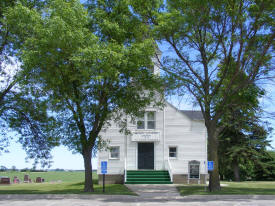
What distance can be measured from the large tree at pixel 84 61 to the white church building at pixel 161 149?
7.11 m

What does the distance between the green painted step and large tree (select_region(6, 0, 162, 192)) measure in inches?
260

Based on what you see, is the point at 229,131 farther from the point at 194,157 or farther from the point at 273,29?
the point at 273,29

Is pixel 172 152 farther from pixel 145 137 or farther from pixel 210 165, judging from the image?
pixel 210 165

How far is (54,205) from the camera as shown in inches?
583

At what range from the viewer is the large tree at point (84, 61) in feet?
58.6

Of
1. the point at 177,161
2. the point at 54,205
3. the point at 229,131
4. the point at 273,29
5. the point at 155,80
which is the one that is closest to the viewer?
the point at 54,205

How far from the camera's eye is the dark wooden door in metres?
28.9

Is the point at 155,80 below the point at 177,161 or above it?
above

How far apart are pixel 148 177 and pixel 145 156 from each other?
1990 millimetres

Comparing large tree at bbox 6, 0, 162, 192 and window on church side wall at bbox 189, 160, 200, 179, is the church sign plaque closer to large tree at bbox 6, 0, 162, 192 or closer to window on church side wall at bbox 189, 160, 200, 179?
window on church side wall at bbox 189, 160, 200, 179

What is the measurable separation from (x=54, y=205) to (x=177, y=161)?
1578 centimetres

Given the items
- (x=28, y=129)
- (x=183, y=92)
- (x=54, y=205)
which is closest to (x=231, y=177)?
(x=183, y=92)

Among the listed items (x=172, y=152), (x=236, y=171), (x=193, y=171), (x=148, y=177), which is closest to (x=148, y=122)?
(x=172, y=152)

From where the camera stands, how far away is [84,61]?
17.8 meters
